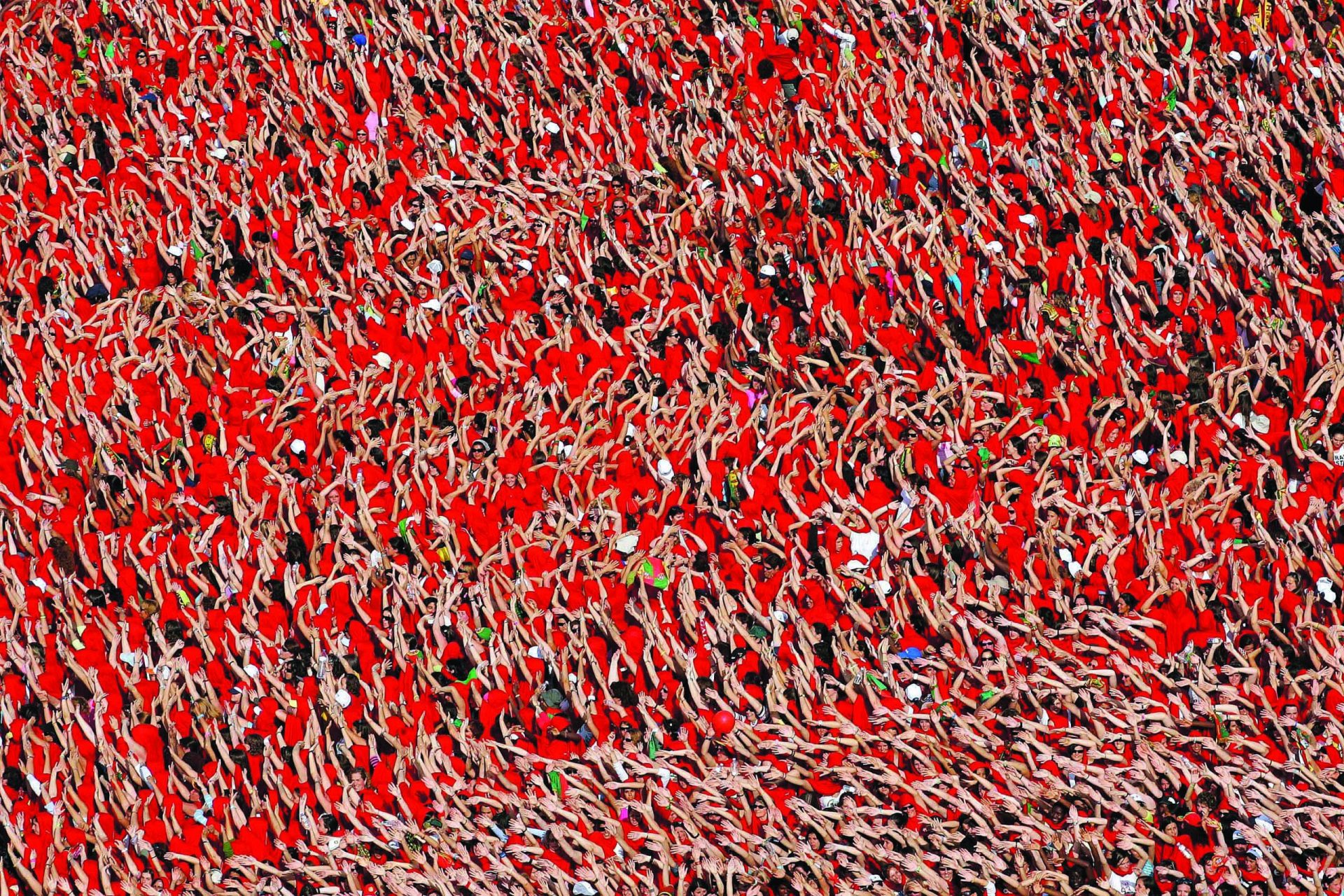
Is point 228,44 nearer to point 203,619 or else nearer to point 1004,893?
point 203,619

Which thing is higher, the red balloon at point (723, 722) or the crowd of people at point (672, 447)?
the crowd of people at point (672, 447)

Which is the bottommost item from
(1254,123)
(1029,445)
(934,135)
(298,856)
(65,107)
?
(298,856)

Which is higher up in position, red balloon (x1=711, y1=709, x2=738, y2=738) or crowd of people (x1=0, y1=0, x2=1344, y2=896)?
crowd of people (x1=0, y1=0, x2=1344, y2=896)

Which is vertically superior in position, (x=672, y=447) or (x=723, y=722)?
(x=672, y=447)

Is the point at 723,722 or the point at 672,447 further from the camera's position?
the point at 672,447

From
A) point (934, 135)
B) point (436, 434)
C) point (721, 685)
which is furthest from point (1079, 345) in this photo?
point (436, 434)
